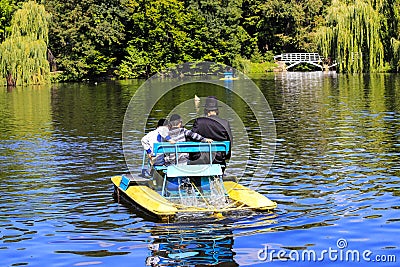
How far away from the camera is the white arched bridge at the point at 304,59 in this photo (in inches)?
3285

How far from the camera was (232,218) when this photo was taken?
40.4ft

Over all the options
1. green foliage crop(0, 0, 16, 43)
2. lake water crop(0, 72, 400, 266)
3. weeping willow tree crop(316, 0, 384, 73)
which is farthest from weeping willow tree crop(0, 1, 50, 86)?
lake water crop(0, 72, 400, 266)

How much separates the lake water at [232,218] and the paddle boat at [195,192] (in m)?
0.25

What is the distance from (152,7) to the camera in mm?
77812

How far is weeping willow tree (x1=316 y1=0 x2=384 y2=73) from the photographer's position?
55312mm

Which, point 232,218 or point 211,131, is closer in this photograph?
point 232,218

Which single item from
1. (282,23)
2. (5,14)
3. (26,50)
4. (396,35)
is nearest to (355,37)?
(396,35)

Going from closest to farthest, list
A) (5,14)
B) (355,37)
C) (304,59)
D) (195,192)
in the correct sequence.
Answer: (195,192) < (355,37) < (5,14) < (304,59)

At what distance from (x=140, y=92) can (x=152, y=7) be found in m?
29.0

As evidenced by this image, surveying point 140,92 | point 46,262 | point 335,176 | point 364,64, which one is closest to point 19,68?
point 140,92

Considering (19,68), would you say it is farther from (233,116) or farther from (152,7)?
(233,116)

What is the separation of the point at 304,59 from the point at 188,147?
7302 cm

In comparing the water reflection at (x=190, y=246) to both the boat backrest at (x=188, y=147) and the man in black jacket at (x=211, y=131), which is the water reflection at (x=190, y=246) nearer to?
the boat backrest at (x=188, y=147)
